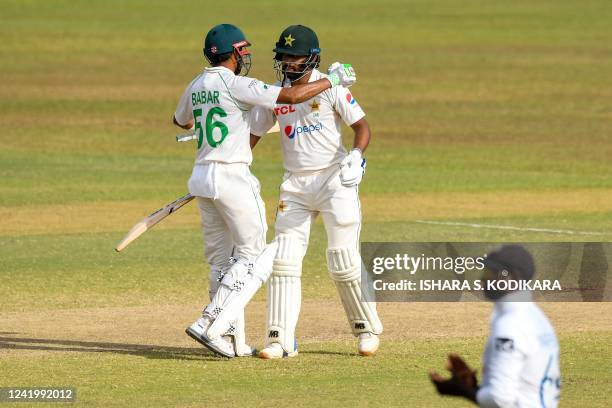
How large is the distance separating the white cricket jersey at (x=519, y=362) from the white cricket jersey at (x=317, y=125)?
4.11 m

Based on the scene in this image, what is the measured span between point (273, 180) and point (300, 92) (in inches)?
476

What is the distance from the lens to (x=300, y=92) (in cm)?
879

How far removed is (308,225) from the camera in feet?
30.6

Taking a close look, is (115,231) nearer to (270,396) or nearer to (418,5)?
(270,396)

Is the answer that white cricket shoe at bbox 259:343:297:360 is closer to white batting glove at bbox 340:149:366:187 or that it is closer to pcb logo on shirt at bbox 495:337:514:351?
white batting glove at bbox 340:149:366:187

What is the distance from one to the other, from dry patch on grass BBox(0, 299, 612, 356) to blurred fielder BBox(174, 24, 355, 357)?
889 mm

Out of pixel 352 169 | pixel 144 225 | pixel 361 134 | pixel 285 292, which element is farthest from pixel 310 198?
pixel 144 225

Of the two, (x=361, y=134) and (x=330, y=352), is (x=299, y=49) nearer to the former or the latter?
(x=361, y=134)

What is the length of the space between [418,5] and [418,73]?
1977 centimetres

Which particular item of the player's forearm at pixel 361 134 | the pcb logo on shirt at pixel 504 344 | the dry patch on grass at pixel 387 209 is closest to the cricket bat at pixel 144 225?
the player's forearm at pixel 361 134

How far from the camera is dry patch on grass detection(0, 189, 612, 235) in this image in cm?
1706

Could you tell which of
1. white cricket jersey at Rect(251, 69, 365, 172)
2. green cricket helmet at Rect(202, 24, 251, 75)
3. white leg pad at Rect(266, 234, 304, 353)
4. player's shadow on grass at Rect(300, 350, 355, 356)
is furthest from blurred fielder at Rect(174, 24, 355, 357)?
player's shadow on grass at Rect(300, 350, 355, 356)

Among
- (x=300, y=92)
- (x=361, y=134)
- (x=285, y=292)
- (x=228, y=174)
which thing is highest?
(x=300, y=92)

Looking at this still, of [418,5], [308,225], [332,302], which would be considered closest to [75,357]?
[308,225]
